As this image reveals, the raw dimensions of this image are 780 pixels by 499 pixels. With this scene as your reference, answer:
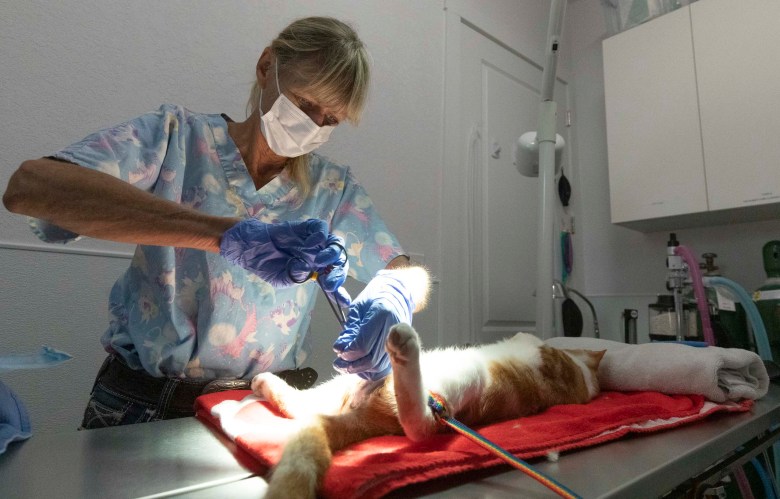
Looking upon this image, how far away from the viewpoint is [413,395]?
2.18 ft

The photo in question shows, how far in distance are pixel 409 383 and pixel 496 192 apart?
1.96 m

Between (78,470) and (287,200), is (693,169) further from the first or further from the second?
(78,470)

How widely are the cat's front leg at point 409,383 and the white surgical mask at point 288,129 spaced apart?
0.52 metres

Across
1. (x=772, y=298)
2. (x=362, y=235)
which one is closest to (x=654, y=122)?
(x=772, y=298)

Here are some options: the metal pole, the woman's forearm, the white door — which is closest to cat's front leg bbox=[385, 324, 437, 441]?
the woman's forearm

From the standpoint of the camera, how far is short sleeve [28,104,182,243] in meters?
0.75

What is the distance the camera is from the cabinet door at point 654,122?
2203 mm

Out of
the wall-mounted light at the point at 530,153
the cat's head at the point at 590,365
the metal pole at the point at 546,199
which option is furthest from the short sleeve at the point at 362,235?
the wall-mounted light at the point at 530,153

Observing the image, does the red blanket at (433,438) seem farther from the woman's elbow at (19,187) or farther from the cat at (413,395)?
the woman's elbow at (19,187)

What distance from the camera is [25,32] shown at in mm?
1203

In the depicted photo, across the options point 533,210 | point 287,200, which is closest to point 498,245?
point 533,210

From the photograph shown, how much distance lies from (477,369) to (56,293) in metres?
1.09

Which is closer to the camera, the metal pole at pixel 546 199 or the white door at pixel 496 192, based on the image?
the metal pole at pixel 546 199

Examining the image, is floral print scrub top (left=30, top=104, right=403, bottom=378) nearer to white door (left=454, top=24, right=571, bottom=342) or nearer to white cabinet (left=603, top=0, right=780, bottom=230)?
white door (left=454, top=24, right=571, bottom=342)
